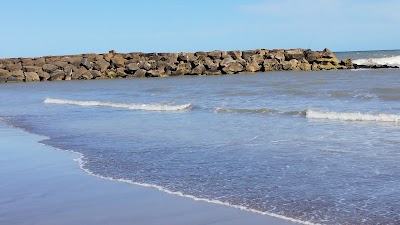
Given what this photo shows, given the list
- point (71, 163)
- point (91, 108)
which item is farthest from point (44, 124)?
point (71, 163)

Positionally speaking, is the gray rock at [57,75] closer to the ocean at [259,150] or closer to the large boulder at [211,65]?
the large boulder at [211,65]

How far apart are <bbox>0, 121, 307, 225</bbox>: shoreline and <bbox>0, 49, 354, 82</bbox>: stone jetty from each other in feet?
98.1

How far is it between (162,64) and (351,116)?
91.2 ft

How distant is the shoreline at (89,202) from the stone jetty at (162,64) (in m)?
29.9

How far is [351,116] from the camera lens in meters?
11.5

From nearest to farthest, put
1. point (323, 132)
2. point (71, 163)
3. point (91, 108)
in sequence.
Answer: point (71, 163) → point (323, 132) → point (91, 108)

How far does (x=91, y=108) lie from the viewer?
1741 centimetres

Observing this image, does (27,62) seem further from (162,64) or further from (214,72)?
(214,72)

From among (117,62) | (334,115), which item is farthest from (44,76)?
(334,115)

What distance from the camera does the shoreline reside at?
4.64 metres

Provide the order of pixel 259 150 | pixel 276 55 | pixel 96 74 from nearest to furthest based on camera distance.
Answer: pixel 259 150 → pixel 96 74 → pixel 276 55

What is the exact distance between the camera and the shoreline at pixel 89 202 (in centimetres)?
464

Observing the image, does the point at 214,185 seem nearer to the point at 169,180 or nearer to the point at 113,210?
the point at 169,180

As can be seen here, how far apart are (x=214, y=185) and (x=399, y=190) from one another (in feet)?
6.45
